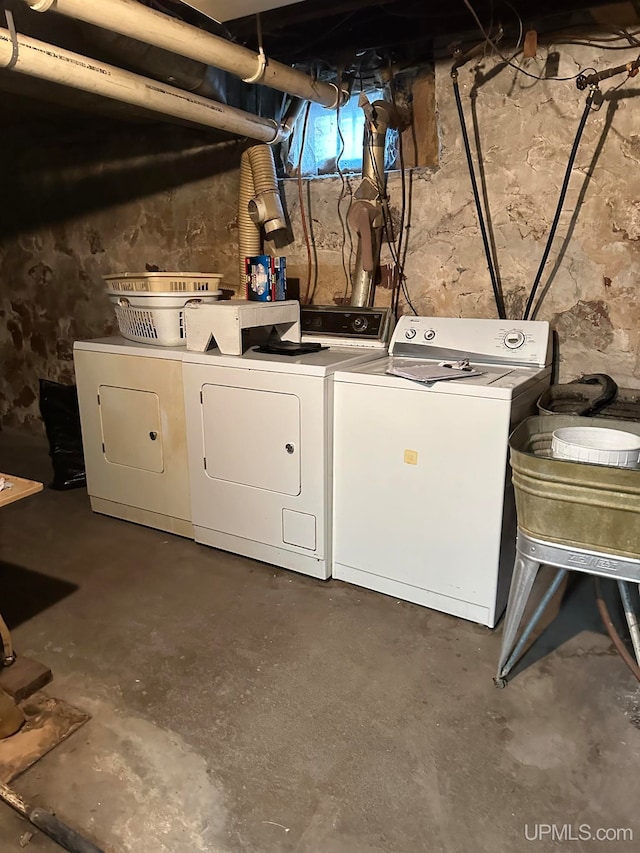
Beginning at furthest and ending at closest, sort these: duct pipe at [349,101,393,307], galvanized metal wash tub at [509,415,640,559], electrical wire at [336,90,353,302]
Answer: electrical wire at [336,90,353,302] < duct pipe at [349,101,393,307] < galvanized metal wash tub at [509,415,640,559]

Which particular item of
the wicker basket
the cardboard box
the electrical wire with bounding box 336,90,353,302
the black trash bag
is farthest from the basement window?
the black trash bag

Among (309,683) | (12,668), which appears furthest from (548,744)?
(12,668)

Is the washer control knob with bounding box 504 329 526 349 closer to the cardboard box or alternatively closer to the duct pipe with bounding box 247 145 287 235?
the cardboard box

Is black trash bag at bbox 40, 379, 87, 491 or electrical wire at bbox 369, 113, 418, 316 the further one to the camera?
black trash bag at bbox 40, 379, 87, 491

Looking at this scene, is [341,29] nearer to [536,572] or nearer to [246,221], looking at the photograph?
[246,221]

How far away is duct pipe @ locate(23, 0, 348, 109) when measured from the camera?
1.79 m

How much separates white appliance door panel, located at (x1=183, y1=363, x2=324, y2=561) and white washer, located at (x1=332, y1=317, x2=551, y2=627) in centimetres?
9

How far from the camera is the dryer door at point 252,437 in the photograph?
7.72 feet

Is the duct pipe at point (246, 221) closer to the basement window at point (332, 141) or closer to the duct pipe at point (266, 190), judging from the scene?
the duct pipe at point (266, 190)

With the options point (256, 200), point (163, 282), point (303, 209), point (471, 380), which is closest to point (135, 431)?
point (163, 282)

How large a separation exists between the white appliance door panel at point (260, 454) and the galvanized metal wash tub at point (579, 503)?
2.81ft

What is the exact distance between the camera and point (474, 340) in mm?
2467

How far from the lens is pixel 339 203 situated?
9.70 ft

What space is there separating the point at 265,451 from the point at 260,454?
3cm
